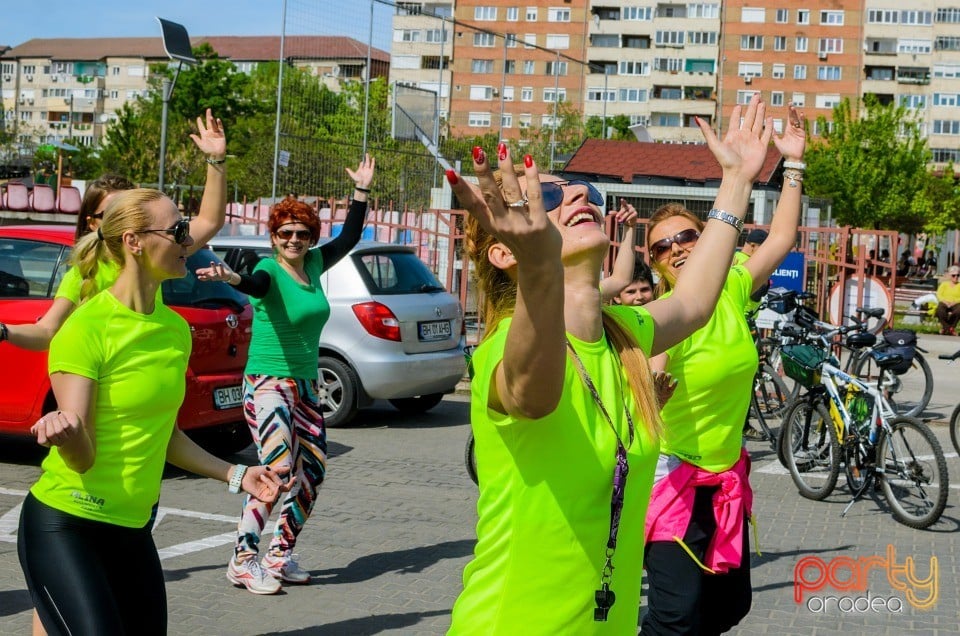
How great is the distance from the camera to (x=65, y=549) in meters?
3.55

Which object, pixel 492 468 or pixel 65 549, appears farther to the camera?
pixel 65 549

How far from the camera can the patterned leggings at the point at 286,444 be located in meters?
6.45

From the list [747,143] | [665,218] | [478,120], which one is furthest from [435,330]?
[478,120]

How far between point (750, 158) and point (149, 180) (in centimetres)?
6370

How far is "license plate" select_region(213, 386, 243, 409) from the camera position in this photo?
9164 mm

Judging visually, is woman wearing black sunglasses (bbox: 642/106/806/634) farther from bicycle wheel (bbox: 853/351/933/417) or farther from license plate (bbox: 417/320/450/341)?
bicycle wheel (bbox: 853/351/933/417)

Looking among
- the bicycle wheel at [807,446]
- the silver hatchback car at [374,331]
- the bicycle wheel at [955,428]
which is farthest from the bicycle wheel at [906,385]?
the silver hatchback car at [374,331]

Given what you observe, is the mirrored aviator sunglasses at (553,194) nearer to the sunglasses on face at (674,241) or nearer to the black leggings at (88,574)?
the black leggings at (88,574)

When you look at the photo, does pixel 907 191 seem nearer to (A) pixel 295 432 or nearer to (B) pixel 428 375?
(B) pixel 428 375

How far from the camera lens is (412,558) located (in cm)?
725

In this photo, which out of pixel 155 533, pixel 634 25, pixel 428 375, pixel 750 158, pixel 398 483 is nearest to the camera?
pixel 750 158

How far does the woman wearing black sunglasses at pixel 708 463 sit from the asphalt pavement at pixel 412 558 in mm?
1861

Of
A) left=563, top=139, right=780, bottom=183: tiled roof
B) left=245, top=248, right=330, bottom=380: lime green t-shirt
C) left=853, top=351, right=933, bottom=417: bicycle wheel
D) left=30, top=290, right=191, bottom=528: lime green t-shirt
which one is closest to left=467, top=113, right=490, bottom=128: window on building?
left=563, top=139, right=780, bottom=183: tiled roof

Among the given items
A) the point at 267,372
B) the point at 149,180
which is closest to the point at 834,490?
the point at 267,372
